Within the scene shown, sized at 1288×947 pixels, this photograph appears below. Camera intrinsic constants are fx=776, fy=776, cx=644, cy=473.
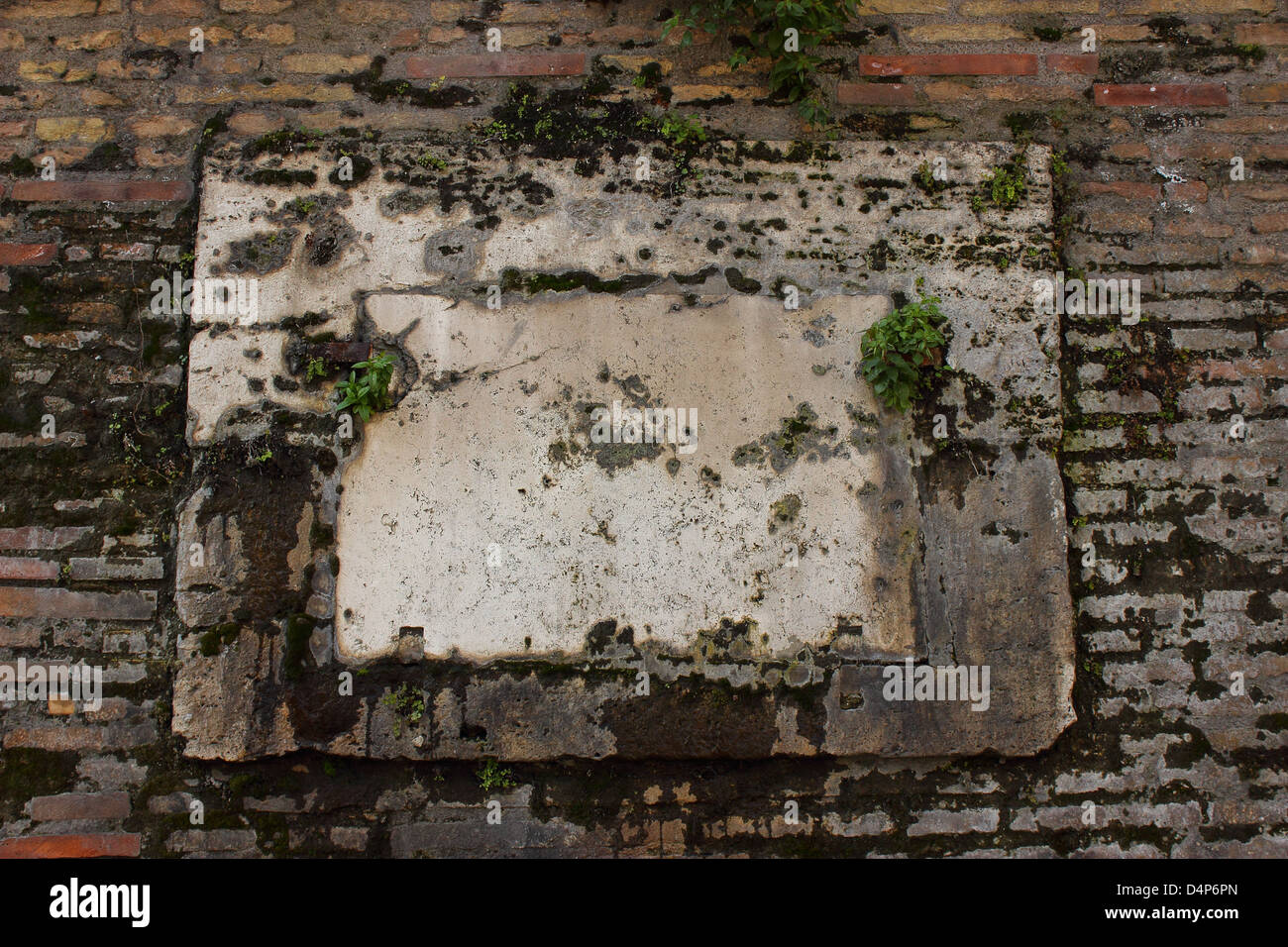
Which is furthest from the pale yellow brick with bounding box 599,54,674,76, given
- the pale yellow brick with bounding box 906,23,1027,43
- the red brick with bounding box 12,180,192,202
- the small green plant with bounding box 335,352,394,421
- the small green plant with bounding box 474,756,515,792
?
the small green plant with bounding box 474,756,515,792

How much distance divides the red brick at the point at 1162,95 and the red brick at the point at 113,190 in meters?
3.25

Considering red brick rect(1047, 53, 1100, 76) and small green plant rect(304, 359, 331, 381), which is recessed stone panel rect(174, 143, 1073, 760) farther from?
red brick rect(1047, 53, 1100, 76)

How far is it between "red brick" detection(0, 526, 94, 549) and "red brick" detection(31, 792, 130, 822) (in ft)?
2.71

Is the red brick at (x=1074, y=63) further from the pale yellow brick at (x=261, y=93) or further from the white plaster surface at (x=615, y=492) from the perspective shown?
the pale yellow brick at (x=261, y=93)

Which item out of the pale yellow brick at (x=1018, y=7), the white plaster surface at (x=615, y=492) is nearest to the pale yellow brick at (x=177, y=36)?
the white plaster surface at (x=615, y=492)

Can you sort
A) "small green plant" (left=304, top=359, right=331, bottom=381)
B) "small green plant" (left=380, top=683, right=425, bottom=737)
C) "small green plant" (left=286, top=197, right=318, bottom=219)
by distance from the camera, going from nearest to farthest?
"small green plant" (left=380, top=683, right=425, bottom=737) < "small green plant" (left=304, top=359, right=331, bottom=381) < "small green plant" (left=286, top=197, right=318, bottom=219)

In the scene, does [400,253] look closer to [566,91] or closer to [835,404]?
[566,91]

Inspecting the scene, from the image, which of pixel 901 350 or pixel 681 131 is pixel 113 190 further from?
pixel 901 350

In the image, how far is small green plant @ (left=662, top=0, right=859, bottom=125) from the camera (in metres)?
2.58

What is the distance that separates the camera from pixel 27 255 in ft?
8.90

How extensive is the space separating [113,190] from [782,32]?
2389mm

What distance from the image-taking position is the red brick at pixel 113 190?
8.96ft

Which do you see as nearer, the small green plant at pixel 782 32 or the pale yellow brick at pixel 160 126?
the small green plant at pixel 782 32

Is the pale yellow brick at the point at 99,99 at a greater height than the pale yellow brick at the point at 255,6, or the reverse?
the pale yellow brick at the point at 255,6
